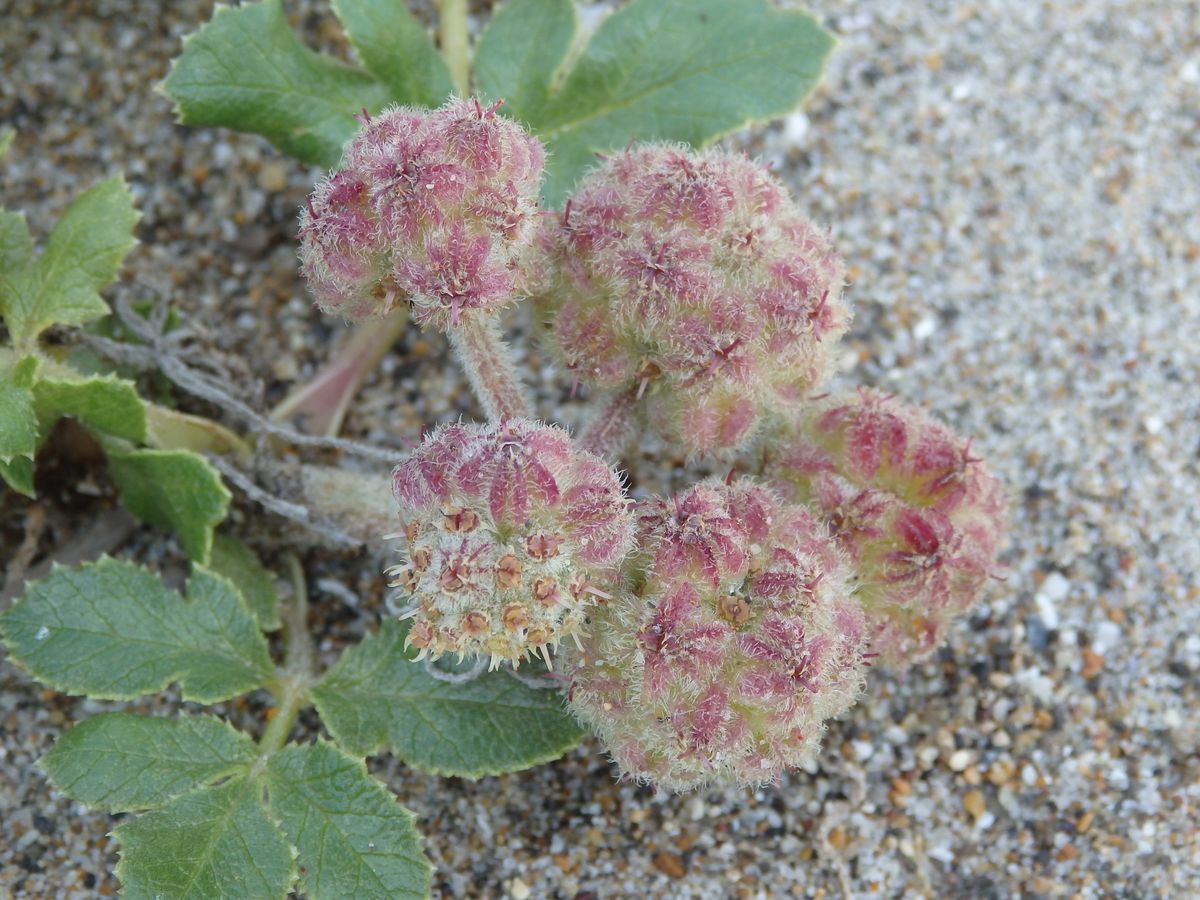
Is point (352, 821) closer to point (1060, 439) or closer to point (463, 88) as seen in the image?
point (463, 88)

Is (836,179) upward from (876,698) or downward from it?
upward

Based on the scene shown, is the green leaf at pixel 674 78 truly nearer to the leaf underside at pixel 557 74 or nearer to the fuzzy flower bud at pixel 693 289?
the leaf underside at pixel 557 74

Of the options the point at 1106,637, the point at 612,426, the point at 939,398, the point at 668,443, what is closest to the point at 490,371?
the point at 612,426

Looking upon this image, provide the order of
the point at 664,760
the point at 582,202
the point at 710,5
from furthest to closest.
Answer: the point at 710,5 < the point at 582,202 < the point at 664,760

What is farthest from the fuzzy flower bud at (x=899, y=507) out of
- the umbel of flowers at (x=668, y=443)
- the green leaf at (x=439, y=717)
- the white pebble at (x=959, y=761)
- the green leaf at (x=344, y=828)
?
the green leaf at (x=344, y=828)

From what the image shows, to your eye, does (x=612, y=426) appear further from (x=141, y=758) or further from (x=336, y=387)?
(x=141, y=758)

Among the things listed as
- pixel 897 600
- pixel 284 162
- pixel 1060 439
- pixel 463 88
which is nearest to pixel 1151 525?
pixel 1060 439

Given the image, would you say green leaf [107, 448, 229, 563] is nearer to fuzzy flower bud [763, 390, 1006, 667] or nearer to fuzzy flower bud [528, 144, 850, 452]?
fuzzy flower bud [528, 144, 850, 452]
